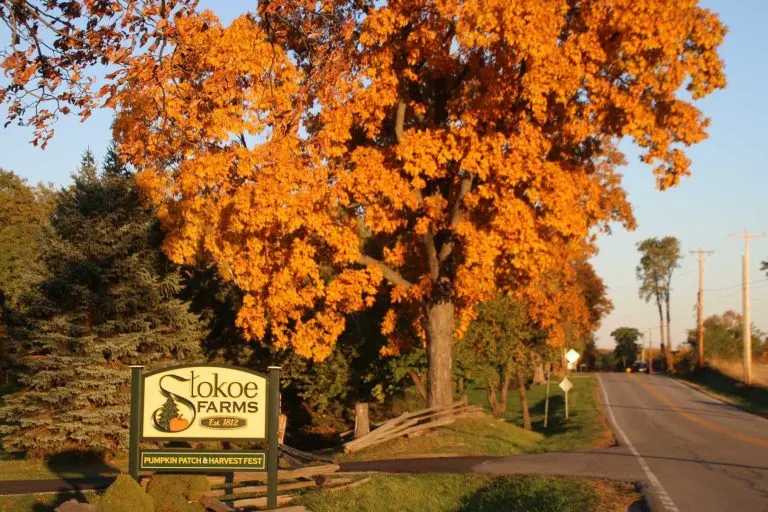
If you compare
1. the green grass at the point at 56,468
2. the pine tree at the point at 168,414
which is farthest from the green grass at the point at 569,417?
the pine tree at the point at 168,414

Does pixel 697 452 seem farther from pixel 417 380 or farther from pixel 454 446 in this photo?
pixel 417 380

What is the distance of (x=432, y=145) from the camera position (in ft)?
68.7

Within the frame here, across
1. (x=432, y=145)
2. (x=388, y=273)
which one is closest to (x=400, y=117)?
(x=432, y=145)

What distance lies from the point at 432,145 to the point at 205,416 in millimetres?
10614

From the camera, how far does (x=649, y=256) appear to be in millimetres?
120188

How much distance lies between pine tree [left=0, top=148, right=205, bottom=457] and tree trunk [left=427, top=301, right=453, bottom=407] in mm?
7100

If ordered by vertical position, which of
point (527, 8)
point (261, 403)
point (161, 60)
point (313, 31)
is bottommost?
point (261, 403)

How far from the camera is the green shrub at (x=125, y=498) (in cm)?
1104

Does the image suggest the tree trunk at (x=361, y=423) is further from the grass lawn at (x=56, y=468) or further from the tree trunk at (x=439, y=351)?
the grass lawn at (x=56, y=468)

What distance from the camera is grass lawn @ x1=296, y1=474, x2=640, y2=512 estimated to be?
12.8m

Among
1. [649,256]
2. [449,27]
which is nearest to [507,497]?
[449,27]

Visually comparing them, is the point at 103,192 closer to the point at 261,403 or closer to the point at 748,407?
the point at 261,403

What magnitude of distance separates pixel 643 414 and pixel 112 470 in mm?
23033

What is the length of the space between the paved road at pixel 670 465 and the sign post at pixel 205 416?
4007mm
